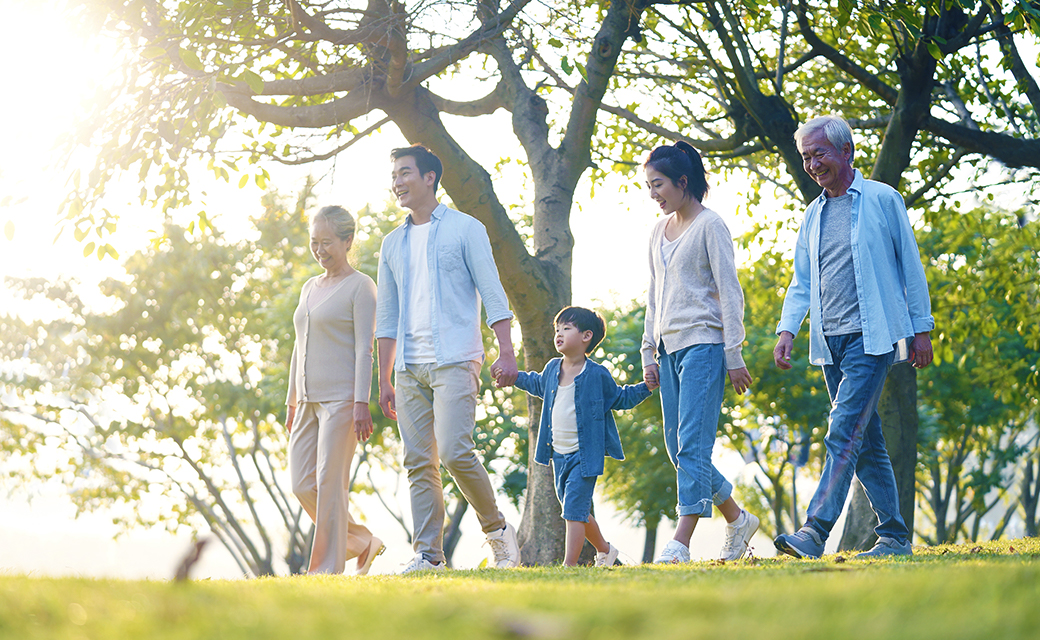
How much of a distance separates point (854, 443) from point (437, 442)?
2414mm

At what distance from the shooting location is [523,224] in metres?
19.2

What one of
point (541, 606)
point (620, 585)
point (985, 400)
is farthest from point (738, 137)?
point (985, 400)

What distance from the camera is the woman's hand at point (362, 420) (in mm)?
5938

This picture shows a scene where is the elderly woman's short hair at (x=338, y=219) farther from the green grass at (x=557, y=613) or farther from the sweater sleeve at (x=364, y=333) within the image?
the green grass at (x=557, y=613)

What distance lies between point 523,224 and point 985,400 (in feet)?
42.9

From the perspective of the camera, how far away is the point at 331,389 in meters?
6.11

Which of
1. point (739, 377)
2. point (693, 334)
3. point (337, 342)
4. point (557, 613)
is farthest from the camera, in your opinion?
point (337, 342)

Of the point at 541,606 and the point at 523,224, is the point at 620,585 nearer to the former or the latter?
the point at 541,606

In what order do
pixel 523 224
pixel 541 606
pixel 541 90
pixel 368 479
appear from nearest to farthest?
pixel 541 606 → pixel 541 90 → pixel 523 224 → pixel 368 479

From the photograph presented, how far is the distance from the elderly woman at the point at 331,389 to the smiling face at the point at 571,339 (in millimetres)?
1274

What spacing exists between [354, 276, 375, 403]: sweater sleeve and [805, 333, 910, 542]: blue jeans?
2.86 meters

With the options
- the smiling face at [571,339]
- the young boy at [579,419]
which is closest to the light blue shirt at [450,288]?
the smiling face at [571,339]

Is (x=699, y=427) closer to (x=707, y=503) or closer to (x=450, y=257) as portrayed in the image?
(x=707, y=503)

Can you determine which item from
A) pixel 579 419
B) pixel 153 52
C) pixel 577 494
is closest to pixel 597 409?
pixel 579 419
